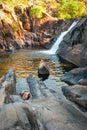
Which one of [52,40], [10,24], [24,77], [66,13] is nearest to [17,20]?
[10,24]

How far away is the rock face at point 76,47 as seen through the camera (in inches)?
2013

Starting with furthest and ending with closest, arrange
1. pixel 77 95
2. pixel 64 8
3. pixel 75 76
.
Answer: pixel 64 8 < pixel 75 76 < pixel 77 95

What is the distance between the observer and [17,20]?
8950 cm

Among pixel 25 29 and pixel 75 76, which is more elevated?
pixel 25 29

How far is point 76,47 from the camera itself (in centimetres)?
5678

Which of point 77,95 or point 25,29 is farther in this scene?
point 25,29

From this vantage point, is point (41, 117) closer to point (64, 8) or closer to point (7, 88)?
point (7, 88)

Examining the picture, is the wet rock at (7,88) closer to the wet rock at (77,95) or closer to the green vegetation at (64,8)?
the wet rock at (77,95)

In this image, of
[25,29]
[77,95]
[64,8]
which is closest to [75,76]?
[77,95]

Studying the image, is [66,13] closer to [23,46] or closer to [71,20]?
[71,20]

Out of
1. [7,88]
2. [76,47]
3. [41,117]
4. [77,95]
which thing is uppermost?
[76,47]

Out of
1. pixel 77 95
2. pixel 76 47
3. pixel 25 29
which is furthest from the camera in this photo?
pixel 25 29

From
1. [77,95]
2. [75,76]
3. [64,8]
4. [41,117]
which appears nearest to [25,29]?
[64,8]

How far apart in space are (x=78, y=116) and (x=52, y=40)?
67390 mm
